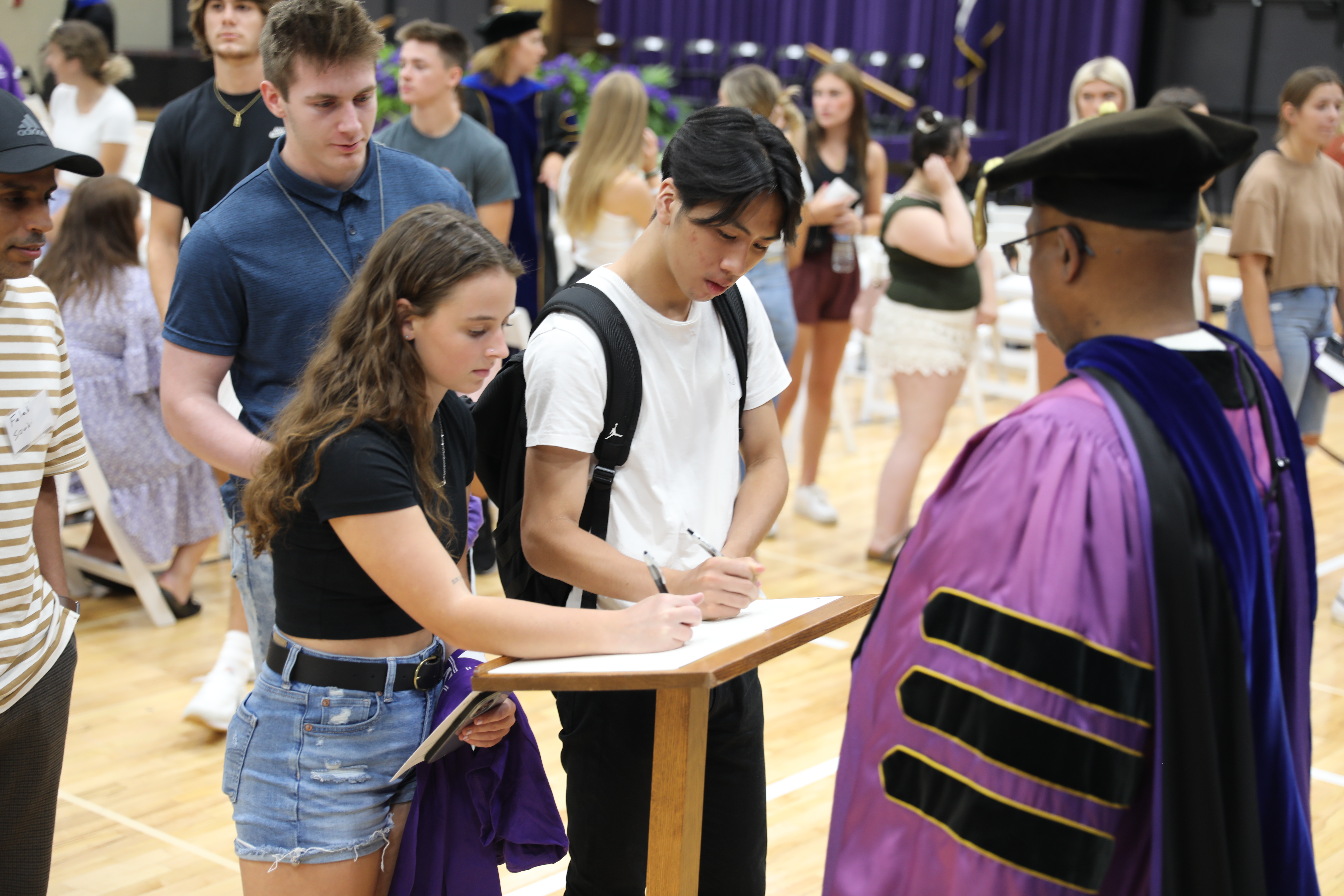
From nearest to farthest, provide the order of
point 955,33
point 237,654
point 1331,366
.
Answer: point 237,654
point 1331,366
point 955,33

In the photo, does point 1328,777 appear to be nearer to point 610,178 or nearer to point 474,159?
point 610,178

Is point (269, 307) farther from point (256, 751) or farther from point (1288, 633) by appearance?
point (1288, 633)

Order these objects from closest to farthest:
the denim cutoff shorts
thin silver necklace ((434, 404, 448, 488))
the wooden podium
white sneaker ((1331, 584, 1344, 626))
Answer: the wooden podium, the denim cutoff shorts, thin silver necklace ((434, 404, 448, 488)), white sneaker ((1331, 584, 1344, 626))

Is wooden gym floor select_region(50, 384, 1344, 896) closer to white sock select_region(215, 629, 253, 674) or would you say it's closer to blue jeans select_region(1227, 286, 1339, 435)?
white sock select_region(215, 629, 253, 674)

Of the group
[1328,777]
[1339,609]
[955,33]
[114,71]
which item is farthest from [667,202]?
[955,33]

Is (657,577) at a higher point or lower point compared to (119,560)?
higher

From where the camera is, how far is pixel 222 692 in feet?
11.0

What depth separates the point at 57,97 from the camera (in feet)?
19.6

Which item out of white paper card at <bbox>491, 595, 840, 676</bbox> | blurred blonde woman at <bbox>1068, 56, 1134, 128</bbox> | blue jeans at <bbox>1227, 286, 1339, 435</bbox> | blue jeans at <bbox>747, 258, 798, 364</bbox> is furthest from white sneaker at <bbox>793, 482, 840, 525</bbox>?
white paper card at <bbox>491, 595, 840, 676</bbox>

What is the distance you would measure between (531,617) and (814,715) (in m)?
2.25

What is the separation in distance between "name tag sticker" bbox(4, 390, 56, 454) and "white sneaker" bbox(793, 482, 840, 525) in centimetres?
399

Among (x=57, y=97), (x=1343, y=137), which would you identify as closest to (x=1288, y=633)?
(x=1343, y=137)

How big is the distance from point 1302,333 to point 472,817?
4118 mm

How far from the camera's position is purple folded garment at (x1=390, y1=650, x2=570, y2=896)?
172cm
